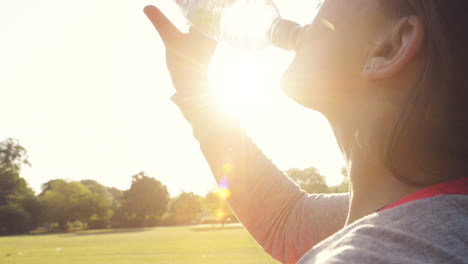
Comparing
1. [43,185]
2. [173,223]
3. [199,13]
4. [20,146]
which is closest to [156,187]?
[173,223]

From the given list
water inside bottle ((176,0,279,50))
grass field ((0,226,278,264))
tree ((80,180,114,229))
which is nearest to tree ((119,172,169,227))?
tree ((80,180,114,229))

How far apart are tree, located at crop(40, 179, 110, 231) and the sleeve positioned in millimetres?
83362

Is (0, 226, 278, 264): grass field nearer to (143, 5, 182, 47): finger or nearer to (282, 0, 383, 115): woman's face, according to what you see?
(143, 5, 182, 47): finger

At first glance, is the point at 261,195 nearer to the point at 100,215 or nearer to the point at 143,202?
the point at 143,202

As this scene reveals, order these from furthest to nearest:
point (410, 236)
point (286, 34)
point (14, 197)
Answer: point (14, 197) → point (286, 34) → point (410, 236)

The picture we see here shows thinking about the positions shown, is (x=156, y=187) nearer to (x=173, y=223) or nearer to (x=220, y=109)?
(x=173, y=223)

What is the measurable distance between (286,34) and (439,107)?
987 millimetres

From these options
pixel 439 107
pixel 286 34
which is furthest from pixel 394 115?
pixel 286 34

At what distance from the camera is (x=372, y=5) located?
1.16 m

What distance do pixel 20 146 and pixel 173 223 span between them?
32.1 m

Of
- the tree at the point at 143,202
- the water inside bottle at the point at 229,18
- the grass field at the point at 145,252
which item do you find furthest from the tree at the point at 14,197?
the water inside bottle at the point at 229,18

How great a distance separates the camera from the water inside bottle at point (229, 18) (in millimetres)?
2400

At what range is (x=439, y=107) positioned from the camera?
0.95 m

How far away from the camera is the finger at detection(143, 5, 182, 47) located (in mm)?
1862
